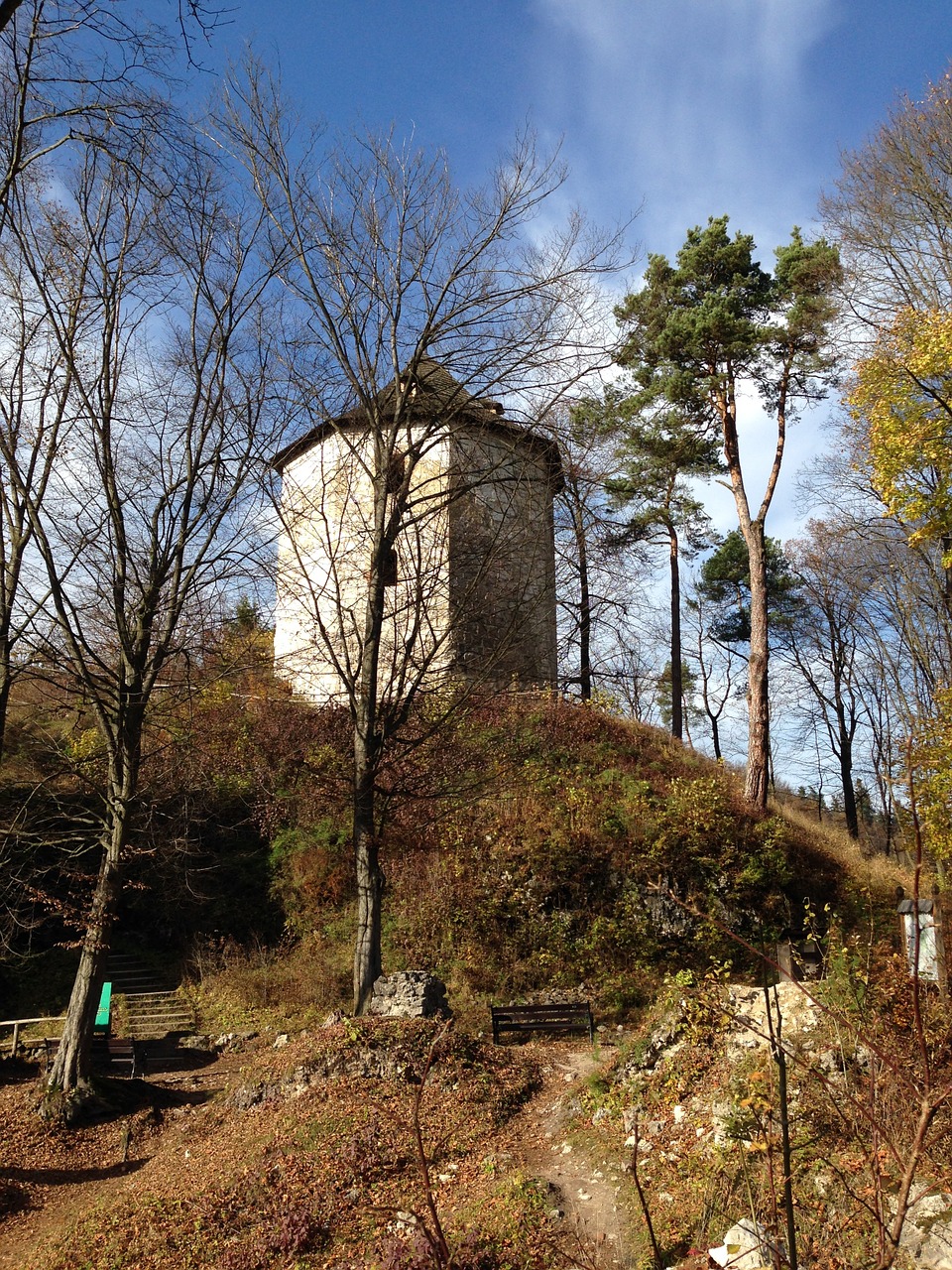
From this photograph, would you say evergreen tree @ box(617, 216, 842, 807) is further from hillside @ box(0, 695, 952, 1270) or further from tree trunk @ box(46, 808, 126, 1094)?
tree trunk @ box(46, 808, 126, 1094)

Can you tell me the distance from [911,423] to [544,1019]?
9.73m

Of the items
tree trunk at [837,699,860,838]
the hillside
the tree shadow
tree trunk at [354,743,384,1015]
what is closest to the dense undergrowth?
the hillside

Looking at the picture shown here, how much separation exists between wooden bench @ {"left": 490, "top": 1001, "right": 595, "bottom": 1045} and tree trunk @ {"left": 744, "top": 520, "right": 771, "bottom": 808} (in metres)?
7.43

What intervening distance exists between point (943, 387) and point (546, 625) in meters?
11.2

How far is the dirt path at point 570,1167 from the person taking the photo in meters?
6.23


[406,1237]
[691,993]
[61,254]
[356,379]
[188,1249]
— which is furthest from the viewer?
[356,379]

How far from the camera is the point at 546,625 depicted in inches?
862

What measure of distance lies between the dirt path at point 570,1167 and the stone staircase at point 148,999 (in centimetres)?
698

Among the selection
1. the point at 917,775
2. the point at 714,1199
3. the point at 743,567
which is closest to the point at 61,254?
the point at 714,1199

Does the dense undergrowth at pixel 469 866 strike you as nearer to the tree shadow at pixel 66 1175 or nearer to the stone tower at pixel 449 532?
the stone tower at pixel 449 532

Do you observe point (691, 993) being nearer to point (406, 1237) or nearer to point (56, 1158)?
point (406, 1237)

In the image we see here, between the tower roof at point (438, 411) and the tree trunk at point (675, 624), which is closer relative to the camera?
the tower roof at point (438, 411)

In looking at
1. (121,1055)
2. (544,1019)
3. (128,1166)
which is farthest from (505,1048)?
(121,1055)

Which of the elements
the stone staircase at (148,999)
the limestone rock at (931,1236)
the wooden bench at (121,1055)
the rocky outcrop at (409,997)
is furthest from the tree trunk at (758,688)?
the limestone rock at (931,1236)
